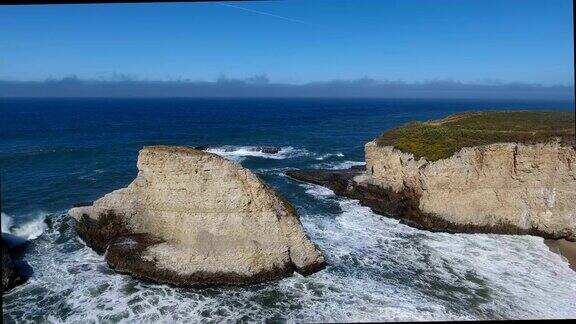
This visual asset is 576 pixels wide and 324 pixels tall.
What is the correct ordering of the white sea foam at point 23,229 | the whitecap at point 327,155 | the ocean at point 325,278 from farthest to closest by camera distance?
the whitecap at point 327,155
the white sea foam at point 23,229
the ocean at point 325,278

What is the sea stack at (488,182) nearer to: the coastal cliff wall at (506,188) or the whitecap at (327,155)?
the coastal cliff wall at (506,188)

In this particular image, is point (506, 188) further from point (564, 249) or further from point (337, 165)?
point (337, 165)

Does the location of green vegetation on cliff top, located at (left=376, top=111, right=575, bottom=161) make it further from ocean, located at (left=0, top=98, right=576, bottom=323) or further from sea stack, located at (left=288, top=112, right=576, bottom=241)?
ocean, located at (left=0, top=98, right=576, bottom=323)

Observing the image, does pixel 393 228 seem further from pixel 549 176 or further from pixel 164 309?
pixel 164 309

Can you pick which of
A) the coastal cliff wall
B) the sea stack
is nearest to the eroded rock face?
the sea stack

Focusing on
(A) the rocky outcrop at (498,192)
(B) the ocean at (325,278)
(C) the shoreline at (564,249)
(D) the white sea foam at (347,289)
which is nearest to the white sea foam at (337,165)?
(B) the ocean at (325,278)
